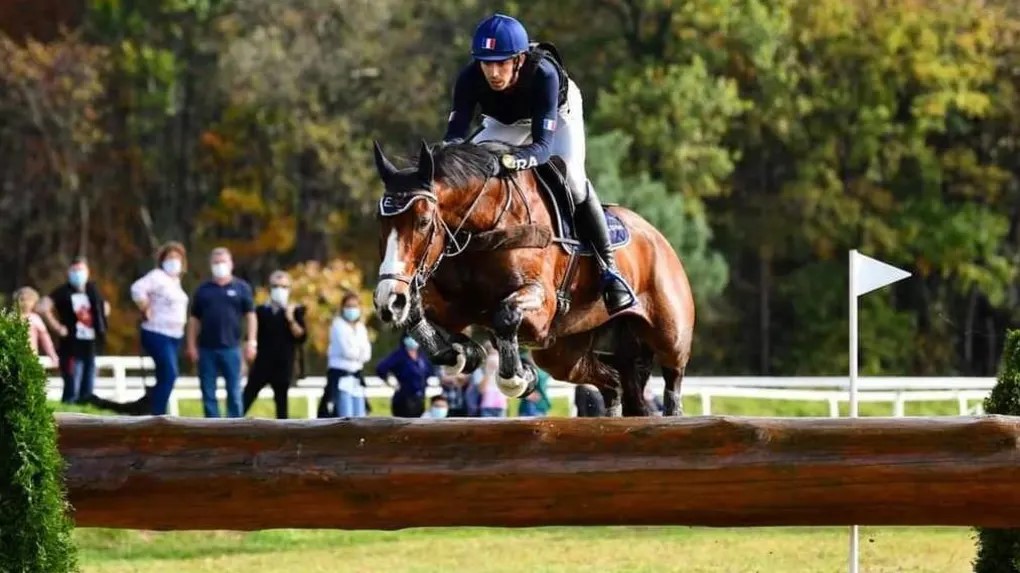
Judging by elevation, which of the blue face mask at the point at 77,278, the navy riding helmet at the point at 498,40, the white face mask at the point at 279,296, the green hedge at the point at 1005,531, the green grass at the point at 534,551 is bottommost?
the green grass at the point at 534,551

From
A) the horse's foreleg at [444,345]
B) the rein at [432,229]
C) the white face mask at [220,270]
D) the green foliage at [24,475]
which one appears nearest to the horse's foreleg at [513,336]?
the horse's foreleg at [444,345]

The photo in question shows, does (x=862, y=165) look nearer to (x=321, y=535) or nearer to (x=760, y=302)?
(x=760, y=302)

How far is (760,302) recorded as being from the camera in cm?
4459

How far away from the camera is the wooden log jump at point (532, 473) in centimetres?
723

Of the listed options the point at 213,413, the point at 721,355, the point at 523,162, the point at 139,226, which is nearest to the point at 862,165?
the point at 721,355

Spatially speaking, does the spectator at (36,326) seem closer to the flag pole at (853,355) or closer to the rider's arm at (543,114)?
the rider's arm at (543,114)

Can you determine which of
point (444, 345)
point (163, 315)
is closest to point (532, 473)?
point (444, 345)

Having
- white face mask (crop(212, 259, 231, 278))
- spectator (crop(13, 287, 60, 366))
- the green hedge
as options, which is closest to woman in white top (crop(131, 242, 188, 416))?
white face mask (crop(212, 259, 231, 278))

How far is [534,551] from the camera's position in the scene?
1287cm

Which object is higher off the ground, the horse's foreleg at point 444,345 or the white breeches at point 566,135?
the white breeches at point 566,135

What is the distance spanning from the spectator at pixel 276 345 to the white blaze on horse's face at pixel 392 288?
27.0 ft

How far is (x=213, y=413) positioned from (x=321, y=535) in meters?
1.71

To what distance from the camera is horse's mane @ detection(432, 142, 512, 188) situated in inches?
350

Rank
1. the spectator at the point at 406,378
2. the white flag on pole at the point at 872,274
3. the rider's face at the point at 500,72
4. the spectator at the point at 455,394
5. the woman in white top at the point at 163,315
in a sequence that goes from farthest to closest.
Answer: the spectator at the point at 455,394 < the spectator at the point at 406,378 < the woman in white top at the point at 163,315 < the white flag on pole at the point at 872,274 < the rider's face at the point at 500,72
